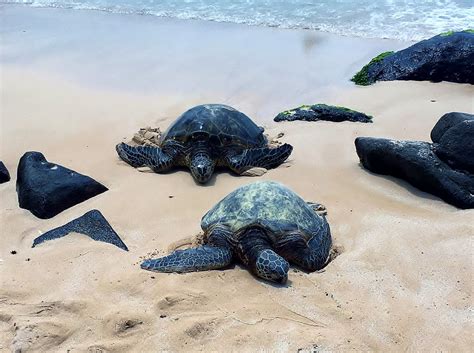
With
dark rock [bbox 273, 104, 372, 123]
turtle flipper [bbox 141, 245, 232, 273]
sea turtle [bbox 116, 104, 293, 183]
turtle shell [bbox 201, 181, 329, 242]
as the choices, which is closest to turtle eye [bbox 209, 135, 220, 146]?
sea turtle [bbox 116, 104, 293, 183]

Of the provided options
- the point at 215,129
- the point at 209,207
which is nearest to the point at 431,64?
the point at 215,129

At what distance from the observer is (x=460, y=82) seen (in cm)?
804

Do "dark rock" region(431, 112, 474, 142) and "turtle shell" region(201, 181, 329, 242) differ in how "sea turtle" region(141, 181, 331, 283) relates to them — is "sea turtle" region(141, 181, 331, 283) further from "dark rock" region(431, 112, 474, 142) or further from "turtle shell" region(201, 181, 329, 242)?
"dark rock" region(431, 112, 474, 142)

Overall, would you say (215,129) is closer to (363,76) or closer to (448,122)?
(448,122)

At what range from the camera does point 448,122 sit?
5160 millimetres

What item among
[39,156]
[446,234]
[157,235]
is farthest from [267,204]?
[39,156]

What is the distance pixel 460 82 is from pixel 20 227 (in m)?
6.41

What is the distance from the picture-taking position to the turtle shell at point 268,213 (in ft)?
12.6

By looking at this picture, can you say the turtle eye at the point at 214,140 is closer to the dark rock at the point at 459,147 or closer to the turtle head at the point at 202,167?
the turtle head at the point at 202,167

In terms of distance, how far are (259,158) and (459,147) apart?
1908 mm

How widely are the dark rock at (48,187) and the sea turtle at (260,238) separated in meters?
1.44

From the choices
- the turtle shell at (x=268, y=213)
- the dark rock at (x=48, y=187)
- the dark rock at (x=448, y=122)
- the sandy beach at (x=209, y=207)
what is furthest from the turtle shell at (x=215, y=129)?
the dark rock at (x=448, y=122)

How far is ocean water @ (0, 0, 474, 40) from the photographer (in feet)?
36.9

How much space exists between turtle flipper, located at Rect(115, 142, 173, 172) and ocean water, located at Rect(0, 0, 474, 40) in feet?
21.2
